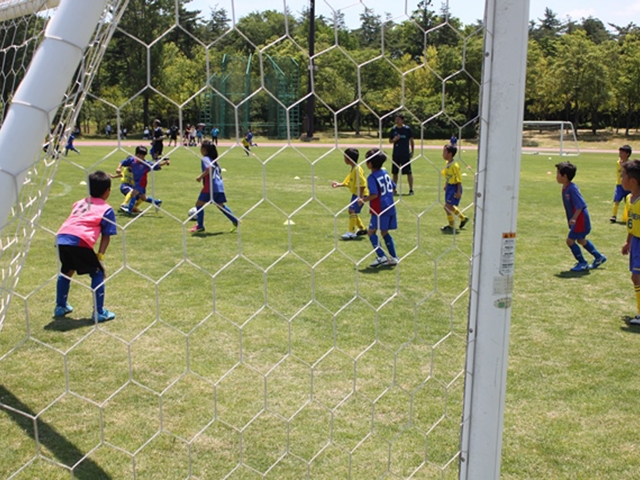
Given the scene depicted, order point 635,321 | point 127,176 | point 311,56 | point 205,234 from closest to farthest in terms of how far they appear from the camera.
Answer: point 311,56
point 635,321
point 205,234
point 127,176

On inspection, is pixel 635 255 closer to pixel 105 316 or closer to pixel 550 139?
pixel 105 316

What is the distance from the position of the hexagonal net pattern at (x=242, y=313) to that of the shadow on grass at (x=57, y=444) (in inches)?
0.4

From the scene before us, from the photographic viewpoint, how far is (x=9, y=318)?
4.93 metres

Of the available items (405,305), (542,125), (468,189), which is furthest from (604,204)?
(542,125)

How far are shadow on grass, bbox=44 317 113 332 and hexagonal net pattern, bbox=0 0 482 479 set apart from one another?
0.02 m

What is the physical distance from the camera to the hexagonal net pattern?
2.27m

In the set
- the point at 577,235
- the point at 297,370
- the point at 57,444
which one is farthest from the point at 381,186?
the point at 57,444

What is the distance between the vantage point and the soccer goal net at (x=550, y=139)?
31.9 meters

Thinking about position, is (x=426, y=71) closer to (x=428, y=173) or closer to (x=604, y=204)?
(x=604, y=204)

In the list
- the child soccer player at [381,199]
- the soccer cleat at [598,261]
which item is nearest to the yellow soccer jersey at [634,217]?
the soccer cleat at [598,261]

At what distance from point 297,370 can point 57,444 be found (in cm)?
150

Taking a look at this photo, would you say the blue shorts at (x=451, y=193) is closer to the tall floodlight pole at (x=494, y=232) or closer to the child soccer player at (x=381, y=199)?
the child soccer player at (x=381, y=199)

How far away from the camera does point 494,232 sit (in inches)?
82.0

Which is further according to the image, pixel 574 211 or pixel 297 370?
pixel 574 211
